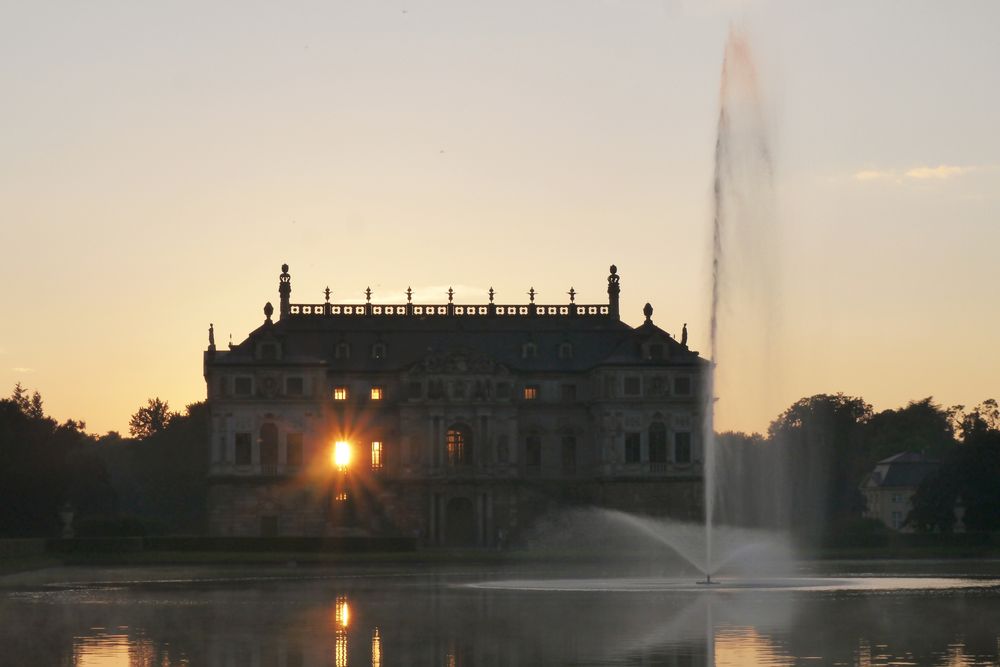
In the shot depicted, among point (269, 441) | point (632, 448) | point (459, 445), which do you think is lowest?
point (632, 448)

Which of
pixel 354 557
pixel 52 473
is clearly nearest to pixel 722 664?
pixel 354 557

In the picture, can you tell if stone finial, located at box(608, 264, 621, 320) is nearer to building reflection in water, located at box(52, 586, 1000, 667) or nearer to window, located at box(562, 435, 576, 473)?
window, located at box(562, 435, 576, 473)

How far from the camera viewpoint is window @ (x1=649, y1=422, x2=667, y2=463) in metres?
106

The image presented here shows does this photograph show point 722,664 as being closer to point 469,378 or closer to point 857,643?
point 857,643

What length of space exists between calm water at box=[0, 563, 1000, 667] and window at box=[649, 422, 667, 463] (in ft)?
158

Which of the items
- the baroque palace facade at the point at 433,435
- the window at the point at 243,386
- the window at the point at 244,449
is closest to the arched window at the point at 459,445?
the baroque palace facade at the point at 433,435

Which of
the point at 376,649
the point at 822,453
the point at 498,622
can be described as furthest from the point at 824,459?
the point at 376,649

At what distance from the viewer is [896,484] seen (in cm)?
16088

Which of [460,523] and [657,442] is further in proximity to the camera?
[657,442]

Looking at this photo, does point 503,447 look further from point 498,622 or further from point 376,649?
point 376,649

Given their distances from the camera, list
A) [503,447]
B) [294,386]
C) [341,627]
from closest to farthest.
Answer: [341,627]
[294,386]
[503,447]

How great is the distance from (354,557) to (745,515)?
45.7m

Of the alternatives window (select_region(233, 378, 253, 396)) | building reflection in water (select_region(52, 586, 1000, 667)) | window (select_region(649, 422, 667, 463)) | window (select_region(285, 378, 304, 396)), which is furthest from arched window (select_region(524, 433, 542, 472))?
building reflection in water (select_region(52, 586, 1000, 667))

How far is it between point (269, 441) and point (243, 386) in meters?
3.90
